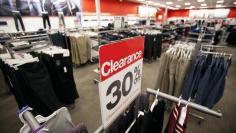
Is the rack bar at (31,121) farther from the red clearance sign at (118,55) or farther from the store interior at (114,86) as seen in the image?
the red clearance sign at (118,55)

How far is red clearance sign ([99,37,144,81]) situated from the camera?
22.3 inches

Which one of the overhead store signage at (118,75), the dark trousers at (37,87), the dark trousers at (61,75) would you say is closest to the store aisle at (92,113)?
the dark trousers at (61,75)

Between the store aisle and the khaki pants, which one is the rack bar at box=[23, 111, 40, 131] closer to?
the store aisle

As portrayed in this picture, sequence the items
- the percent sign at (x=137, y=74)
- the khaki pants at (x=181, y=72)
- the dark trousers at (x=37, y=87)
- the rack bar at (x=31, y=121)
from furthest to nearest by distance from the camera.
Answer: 1. the khaki pants at (x=181, y=72)
2. the dark trousers at (x=37, y=87)
3. the percent sign at (x=137, y=74)
4. the rack bar at (x=31, y=121)

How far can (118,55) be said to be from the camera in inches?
25.5

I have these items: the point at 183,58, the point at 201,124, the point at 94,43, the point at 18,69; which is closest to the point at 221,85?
the point at 183,58

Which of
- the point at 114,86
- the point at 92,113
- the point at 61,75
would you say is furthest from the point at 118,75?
the point at 92,113

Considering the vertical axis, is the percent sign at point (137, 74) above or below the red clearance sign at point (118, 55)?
below

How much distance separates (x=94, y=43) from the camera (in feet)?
16.2

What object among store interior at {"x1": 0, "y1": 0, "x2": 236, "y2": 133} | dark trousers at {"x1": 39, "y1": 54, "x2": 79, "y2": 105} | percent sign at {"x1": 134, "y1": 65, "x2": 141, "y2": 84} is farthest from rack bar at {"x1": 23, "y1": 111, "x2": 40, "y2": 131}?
dark trousers at {"x1": 39, "y1": 54, "x2": 79, "y2": 105}

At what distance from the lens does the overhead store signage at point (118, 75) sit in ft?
1.94

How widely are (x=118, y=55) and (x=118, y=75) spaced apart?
0.11 meters

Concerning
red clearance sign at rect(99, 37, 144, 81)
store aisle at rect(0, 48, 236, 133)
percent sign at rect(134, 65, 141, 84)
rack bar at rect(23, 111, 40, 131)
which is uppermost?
red clearance sign at rect(99, 37, 144, 81)

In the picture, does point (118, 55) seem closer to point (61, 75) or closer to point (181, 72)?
point (181, 72)
